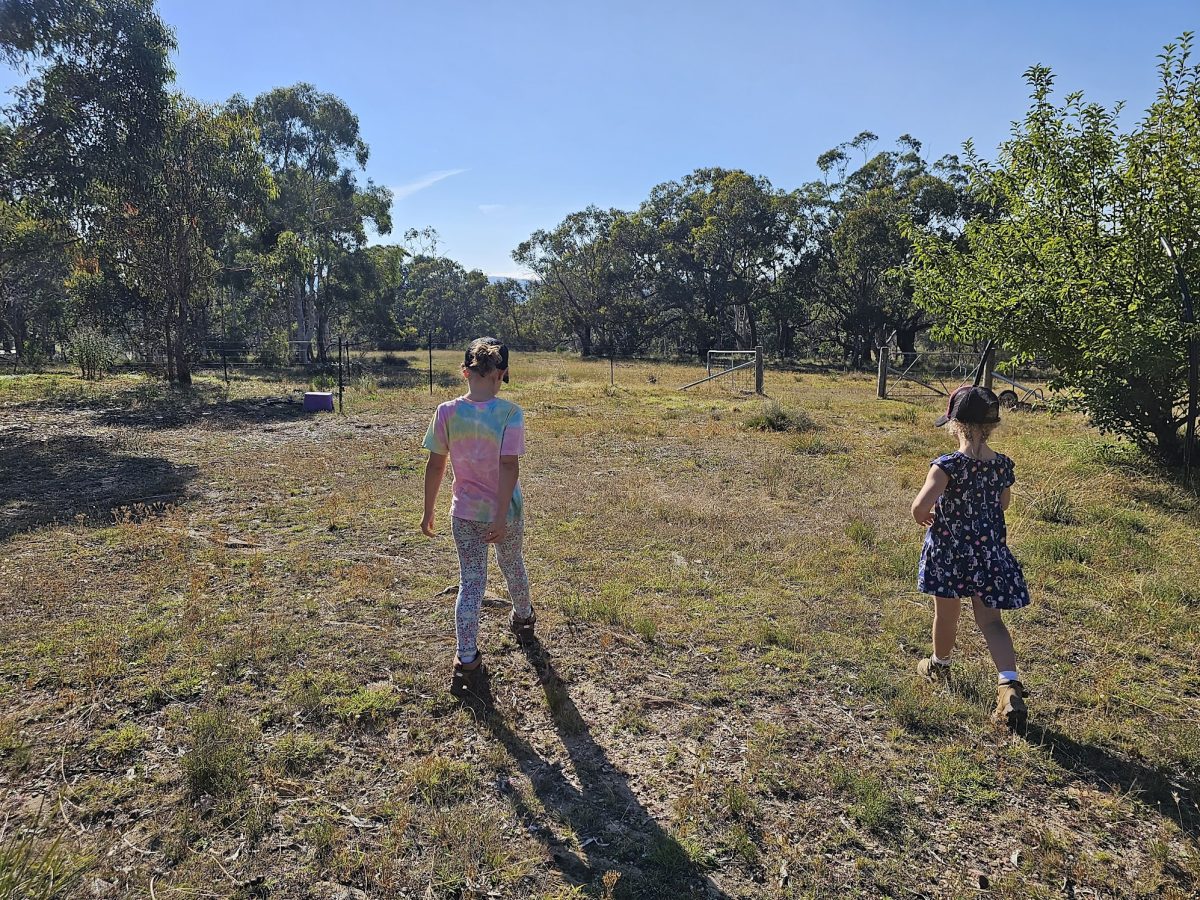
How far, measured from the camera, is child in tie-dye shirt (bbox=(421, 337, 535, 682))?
328 cm

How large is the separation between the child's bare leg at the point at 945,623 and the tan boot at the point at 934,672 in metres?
0.06

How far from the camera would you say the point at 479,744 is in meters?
3.16

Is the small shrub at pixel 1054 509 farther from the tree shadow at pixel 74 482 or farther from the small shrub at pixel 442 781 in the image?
the tree shadow at pixel 74 482

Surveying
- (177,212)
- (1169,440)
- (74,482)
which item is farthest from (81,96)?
(1169,440)

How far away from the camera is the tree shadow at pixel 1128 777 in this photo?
2744 millimetres

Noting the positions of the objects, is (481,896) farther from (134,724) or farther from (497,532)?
(134,724)

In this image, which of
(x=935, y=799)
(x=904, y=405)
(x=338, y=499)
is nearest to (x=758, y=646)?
(x=935, y=799)

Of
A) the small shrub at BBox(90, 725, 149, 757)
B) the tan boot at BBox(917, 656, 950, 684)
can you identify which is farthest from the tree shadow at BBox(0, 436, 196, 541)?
the tan boot at BBox(917, 656, 950, 684)

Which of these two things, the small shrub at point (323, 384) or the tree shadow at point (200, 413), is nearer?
the tree shadow at point (200, 413)

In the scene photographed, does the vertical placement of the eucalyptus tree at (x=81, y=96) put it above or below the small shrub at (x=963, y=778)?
above

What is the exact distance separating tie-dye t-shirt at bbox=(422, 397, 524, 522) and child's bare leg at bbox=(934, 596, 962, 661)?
2432mm

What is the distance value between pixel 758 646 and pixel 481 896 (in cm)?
242

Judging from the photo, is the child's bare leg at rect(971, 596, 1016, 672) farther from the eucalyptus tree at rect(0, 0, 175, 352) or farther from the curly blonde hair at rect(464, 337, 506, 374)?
the eucalyptus tree at rect(0, 0, 175, 352)

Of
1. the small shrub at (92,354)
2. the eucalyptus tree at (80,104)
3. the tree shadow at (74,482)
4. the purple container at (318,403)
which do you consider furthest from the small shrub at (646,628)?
the small shrub at (92,354)
